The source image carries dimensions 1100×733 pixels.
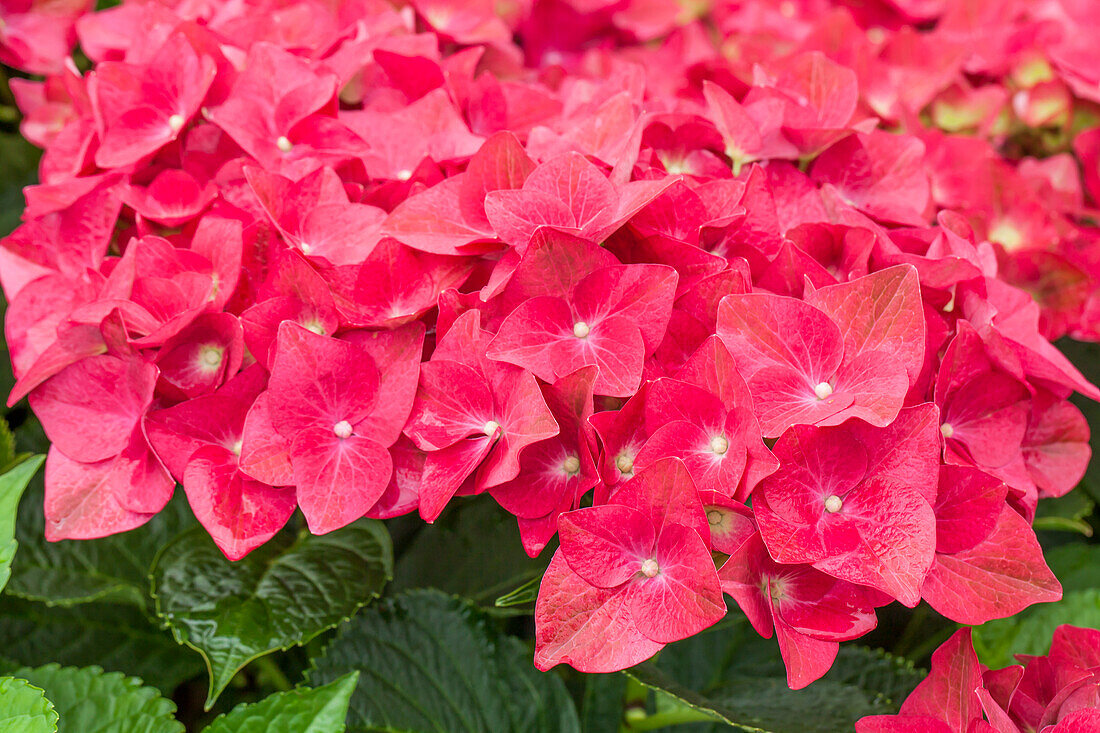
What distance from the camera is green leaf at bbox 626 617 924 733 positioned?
0.56 m

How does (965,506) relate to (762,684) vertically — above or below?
above

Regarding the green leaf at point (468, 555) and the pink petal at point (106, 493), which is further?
the green leaf at point (468, 555)

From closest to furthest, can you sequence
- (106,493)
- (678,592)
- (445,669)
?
(678,592)
(106,493)
(445,669)

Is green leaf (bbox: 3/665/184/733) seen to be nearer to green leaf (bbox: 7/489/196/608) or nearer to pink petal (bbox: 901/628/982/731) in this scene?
A: green leaf (bbox: 7/489/196/608)

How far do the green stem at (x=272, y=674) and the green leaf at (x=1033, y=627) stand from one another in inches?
24.1

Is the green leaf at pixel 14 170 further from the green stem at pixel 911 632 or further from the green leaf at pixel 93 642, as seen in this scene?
the green stem at pixel 911 632

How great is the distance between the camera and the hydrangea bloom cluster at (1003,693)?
1.50ft

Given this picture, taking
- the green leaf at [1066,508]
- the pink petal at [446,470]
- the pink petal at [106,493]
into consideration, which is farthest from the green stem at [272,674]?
the green leaf at [1066,508]

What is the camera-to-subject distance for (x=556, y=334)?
48cm

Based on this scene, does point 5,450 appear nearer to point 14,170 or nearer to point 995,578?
point 14,170

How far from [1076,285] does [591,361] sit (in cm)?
52

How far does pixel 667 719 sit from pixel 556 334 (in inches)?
15.5

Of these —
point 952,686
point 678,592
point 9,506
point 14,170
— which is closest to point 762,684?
point 952,686

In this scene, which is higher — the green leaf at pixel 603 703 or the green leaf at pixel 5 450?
the green leaf at pixel 5 450
